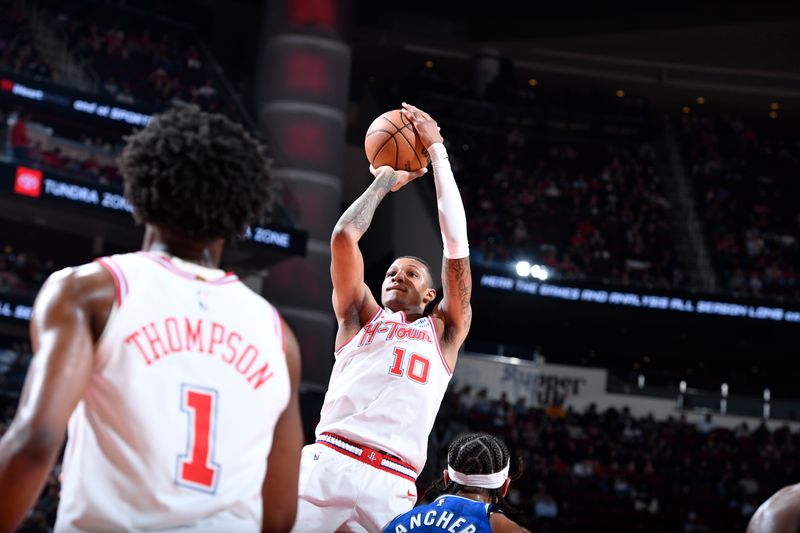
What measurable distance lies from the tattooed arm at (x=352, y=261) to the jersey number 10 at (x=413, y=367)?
344mm

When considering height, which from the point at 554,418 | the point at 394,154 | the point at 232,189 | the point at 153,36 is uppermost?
the point at 153,36

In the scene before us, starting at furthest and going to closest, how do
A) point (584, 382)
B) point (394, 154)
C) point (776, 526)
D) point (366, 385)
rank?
point (584, 382) < point (394, 154) < point (366, 385) < point (776, 526)

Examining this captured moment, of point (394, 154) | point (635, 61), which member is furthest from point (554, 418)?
point (394, 154)

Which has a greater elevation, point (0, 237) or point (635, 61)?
point (635, 61)

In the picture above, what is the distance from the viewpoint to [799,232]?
75.2 feet

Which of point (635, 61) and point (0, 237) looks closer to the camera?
point (0, 237)

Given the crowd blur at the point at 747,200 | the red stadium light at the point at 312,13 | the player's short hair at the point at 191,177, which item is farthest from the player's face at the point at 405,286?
the red stadium light at the point at 312,13

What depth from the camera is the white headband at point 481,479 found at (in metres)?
4.10

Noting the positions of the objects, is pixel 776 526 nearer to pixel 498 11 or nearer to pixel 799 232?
pixel 799 232

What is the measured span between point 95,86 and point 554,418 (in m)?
10.8

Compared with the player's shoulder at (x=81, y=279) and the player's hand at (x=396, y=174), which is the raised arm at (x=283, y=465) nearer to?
the player's shoulder at (x=81, y=279)

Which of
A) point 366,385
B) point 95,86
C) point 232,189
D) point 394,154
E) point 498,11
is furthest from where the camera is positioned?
point 498,11

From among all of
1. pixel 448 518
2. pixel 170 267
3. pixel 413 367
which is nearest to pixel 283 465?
pixel 170 267

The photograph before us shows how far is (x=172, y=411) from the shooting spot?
7.09 ft
